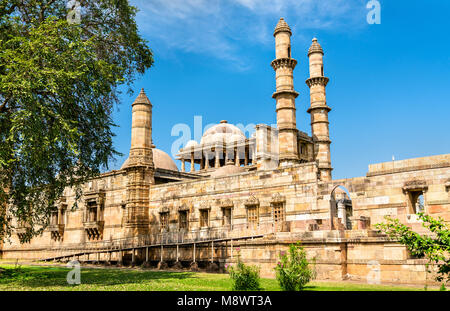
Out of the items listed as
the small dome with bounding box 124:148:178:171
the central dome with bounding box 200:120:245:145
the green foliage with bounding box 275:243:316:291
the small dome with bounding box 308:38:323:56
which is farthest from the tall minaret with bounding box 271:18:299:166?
the green foliage with bounding box 275:243:316:291

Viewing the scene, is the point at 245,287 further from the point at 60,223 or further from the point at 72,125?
the point at 60,223

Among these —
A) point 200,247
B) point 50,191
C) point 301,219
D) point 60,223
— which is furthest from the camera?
point 60,223

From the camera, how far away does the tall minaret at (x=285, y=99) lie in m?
30.8

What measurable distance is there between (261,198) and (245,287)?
1222 centimetres

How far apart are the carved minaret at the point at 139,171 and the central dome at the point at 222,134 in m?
20.9

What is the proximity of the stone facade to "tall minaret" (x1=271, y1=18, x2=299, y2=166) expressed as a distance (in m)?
0.07

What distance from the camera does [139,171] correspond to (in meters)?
27.7

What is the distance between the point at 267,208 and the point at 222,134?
94.7 ft

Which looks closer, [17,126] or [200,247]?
[17,126]

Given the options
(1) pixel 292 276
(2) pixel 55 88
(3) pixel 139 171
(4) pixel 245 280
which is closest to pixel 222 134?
(3) pixel 139 171

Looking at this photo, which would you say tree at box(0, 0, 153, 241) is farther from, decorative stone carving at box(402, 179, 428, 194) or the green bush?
decorative stone carving at box(402, 179, 428, 194)

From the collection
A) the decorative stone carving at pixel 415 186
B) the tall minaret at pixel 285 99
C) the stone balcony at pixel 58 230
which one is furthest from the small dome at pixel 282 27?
the stone balcony at pixel 58 230

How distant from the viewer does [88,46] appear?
1513 centimetres
